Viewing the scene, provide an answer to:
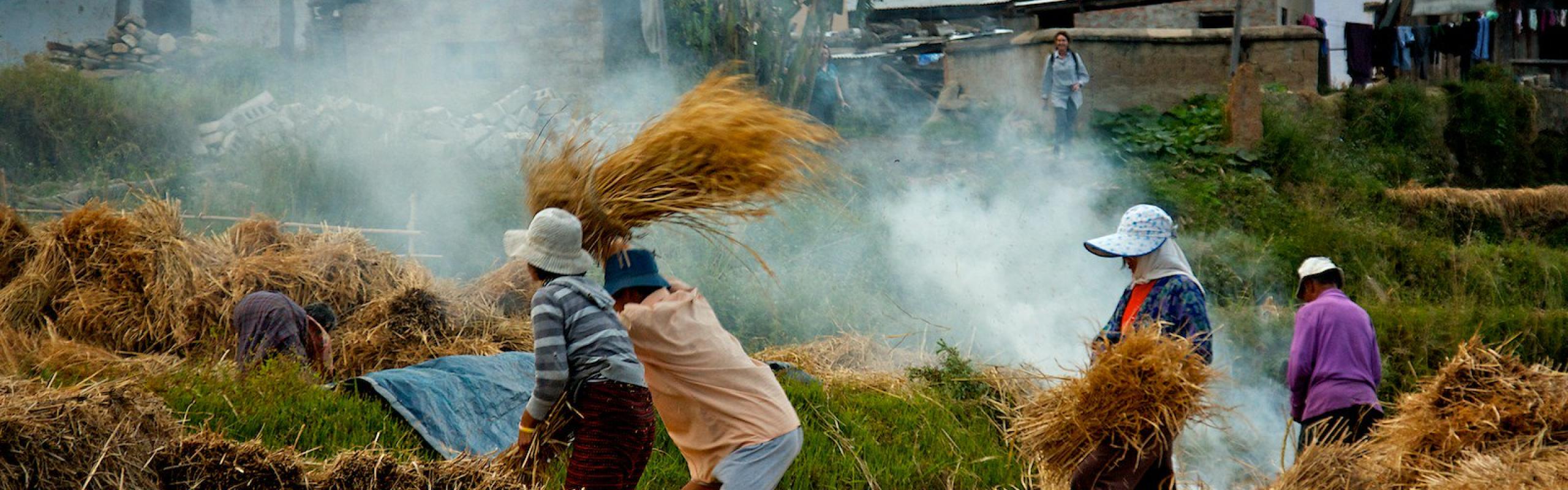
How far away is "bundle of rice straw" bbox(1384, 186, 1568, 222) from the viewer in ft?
48.4

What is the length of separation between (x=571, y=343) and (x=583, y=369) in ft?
0.32

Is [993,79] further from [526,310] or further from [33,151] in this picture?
[33,151]

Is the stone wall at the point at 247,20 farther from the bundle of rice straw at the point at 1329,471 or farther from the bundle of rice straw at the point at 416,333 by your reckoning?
the bundle of rice straw at the point at 1329,471

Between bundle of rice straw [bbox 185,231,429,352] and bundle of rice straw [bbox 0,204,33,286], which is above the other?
bundle of rice straw [bbox 0,204,33,286]

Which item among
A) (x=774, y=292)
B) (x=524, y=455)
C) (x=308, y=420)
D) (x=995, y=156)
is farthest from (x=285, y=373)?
(x=995, y=156)

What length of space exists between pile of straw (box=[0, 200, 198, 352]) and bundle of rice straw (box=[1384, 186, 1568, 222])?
12680 millimetres

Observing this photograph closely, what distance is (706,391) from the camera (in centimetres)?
453

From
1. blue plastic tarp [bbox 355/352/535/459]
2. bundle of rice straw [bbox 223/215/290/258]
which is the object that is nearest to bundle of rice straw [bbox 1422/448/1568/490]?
blue plastic tarp [bbox 355/352/535/459]

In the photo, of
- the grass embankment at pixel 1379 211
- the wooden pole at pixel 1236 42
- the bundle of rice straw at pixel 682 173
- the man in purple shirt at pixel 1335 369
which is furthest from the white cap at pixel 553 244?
the wooden pole at pixel 1236 42

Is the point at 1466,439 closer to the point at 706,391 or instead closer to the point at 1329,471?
the point at 1329,471

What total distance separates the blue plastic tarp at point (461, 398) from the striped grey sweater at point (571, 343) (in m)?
2.02

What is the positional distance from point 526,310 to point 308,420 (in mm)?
3899

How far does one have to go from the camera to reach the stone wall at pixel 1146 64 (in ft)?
52.9

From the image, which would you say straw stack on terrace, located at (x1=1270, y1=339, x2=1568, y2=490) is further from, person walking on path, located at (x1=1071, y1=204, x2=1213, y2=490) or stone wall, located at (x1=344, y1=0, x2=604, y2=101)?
stone wall, located at (x1=344, y1=0, x2=604, y2=101)
